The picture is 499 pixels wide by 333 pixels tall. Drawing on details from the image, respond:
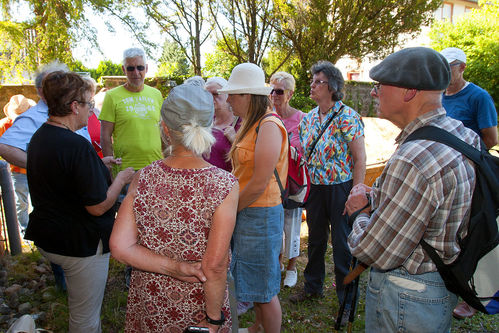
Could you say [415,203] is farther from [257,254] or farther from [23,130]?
[23,130]

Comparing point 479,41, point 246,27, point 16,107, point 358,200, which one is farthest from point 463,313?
point 479,41

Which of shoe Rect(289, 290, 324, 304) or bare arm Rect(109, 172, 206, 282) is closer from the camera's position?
bare arm Rect(109, 172, 206, 282)

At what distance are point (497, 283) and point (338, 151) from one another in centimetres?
185

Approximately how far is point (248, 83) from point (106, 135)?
2003 millimetres

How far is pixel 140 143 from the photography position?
147 inches

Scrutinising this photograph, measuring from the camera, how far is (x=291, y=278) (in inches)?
160

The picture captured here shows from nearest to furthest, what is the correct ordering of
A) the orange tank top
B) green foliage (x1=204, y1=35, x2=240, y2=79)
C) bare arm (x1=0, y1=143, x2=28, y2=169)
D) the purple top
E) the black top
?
the black top → the orange tank top → the purple top → bare arm (x1=0, y1=143, x2=28, y2=169) → green foliage (x1=204, y1=35, x2=240, y2=79)

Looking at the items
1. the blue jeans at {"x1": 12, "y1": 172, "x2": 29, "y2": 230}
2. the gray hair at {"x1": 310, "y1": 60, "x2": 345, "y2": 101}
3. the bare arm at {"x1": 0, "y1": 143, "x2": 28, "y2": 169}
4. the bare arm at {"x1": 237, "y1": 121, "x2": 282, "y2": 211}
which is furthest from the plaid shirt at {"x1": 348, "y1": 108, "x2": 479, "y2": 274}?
the blue jeans at {"x1": 12, "y1": 172, "x2": 29, "y2": 230}

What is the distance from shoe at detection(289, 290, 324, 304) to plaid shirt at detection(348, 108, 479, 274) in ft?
7.36

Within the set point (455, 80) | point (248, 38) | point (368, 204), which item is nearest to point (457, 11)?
point (248, 38)

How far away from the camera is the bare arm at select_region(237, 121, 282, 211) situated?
234 cm

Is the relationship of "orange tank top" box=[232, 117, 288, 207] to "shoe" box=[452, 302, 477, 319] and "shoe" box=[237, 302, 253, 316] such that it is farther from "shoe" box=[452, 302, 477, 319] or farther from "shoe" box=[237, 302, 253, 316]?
"shoe" box=[452, 302, 477, 319]

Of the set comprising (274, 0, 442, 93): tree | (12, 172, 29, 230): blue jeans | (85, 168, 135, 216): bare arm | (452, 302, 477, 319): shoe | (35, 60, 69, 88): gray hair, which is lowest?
(452, 302, 477, 319): shoe

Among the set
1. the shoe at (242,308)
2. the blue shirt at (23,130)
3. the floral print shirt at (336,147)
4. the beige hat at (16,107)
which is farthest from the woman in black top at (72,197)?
the beige hat at (16,107)
